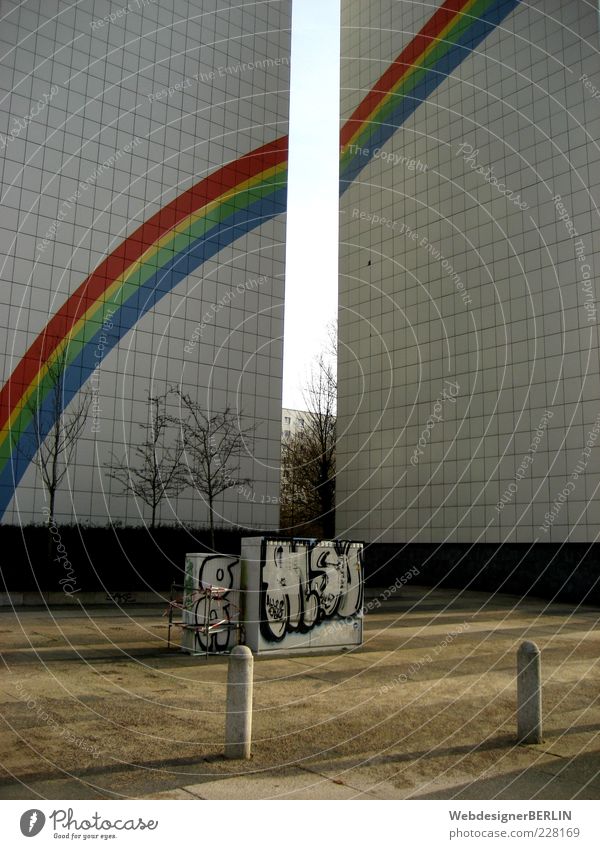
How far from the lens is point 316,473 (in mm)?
43562

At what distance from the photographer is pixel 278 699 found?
35.3 ft

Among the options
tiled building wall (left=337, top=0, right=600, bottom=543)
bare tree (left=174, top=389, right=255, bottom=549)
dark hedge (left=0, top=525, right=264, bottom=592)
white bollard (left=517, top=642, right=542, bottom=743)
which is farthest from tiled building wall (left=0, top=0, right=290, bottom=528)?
white bollard (left=517, top=642, right=542, bottom=743)

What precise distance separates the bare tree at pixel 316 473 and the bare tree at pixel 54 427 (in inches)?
604

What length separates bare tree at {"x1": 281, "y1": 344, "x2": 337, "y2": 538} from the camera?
41.7 m

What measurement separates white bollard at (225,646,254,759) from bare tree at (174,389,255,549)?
22318 millimetres

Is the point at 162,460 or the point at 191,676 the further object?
the point at 162,460

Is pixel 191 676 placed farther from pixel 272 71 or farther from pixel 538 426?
pixel 272 71

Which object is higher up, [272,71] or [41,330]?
[272,71]

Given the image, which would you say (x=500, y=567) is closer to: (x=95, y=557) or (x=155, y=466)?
(x=155, y=466)

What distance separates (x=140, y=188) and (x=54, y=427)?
1052 centimetres

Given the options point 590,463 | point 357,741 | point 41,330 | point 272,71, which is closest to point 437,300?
point 590,463

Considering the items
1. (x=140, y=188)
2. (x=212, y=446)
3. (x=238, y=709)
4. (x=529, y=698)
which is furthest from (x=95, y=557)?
(x=529, y=698)

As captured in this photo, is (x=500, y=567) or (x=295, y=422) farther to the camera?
(x=295, y=422)
